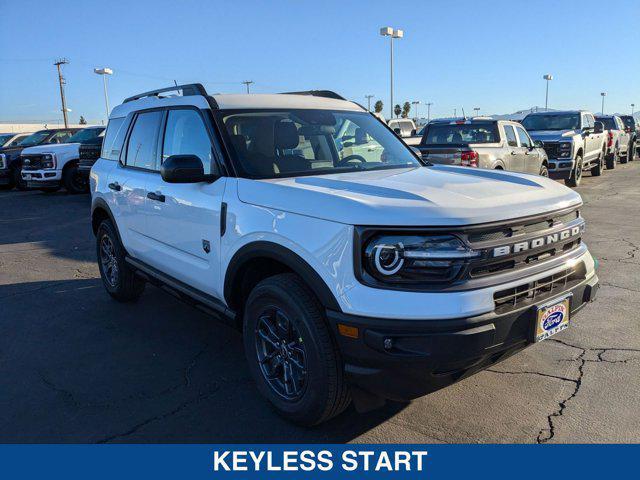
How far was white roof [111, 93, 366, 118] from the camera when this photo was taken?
3.85 m

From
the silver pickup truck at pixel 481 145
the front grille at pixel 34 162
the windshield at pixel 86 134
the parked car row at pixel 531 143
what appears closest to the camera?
the silver pickup truck at pixel 481 145

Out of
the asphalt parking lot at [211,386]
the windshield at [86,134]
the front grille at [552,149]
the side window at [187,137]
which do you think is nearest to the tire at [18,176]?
the windshield at [86,134]

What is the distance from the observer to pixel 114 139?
17.5ft

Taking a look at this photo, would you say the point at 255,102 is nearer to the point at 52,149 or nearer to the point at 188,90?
the point at 188,90

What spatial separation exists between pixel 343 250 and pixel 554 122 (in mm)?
14975

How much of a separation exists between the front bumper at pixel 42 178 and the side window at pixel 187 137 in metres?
11.9

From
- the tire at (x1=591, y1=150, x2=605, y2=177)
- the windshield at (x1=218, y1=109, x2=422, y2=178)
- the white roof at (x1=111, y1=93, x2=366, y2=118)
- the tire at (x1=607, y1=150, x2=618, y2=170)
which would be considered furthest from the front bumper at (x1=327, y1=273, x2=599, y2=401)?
the tire at (x1=607, y1=150, x2=618, y2=170)

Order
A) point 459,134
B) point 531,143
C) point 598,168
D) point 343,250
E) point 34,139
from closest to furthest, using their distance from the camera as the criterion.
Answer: point 343,250 → point 459,134 → point 531,143 → point 34,139 → point 598,168

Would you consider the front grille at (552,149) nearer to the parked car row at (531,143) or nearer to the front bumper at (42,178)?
the parked car row at (531,143)

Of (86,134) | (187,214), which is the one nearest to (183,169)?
(187,214)

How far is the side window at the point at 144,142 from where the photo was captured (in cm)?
445

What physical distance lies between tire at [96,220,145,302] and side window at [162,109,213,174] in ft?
4.50

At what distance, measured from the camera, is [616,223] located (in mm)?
9203
